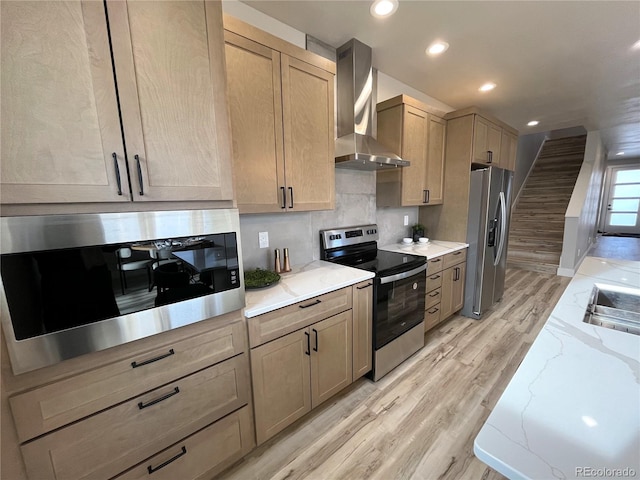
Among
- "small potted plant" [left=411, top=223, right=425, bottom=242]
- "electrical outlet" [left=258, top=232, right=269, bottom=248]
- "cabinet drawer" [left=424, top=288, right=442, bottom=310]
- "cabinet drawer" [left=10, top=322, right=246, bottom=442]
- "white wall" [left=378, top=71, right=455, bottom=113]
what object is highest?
"white wall" [left=378, top=71, right=455, bottom=113]

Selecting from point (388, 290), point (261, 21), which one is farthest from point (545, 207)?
point (261, 21)

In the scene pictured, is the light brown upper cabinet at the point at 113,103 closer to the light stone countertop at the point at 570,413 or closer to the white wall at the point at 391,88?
the light stone countertop at the point at 570,413

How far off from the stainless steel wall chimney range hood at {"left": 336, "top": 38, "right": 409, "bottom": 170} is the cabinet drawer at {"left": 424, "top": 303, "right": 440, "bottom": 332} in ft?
5.00

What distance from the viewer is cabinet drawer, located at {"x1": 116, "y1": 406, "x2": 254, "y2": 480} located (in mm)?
1144

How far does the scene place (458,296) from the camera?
10.0 ft

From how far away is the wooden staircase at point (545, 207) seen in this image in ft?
17.3

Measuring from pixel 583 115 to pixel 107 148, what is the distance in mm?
6105

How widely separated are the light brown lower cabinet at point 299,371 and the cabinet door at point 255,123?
0.83 metres

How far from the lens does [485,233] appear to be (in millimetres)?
2957

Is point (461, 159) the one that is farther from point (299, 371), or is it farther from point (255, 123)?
point (299, 371)

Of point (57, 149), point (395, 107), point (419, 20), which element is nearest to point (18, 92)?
point (57, 149)

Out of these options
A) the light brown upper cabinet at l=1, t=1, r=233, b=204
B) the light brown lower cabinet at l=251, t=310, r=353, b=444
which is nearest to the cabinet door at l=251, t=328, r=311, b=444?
the light brown lower cabinet at l=251, t=310, r=353, b=444

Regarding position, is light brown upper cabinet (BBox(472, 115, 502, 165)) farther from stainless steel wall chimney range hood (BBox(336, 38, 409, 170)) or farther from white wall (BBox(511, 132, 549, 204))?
white wall (BBox(511, 132, 549, 204))

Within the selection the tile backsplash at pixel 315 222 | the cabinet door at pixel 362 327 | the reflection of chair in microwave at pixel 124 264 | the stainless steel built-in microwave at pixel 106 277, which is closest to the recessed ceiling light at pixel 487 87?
the tile backsplash at pixel 315 222
